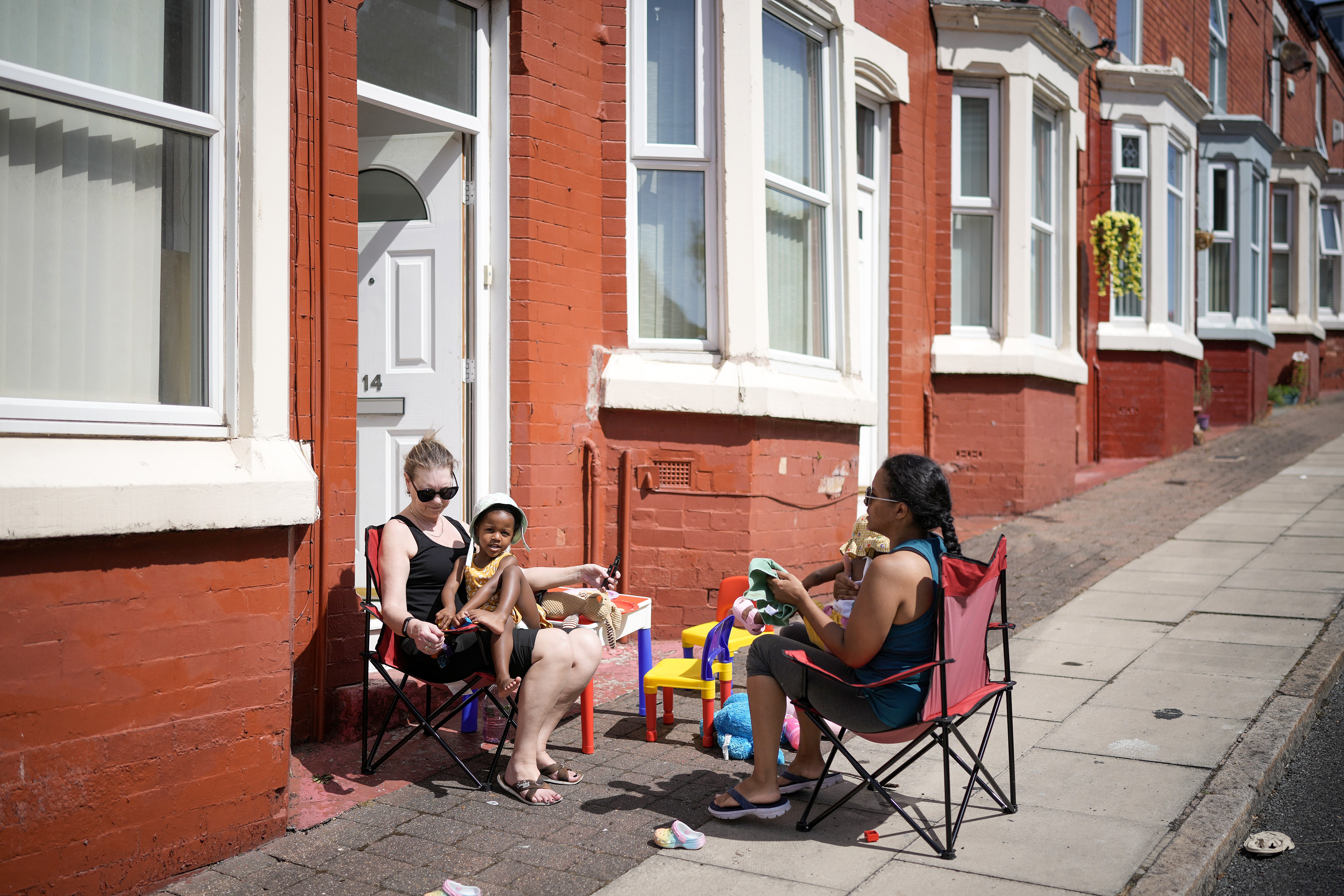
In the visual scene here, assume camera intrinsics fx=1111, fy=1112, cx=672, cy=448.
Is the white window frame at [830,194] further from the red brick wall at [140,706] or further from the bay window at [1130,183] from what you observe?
the bay window at [1130,183]

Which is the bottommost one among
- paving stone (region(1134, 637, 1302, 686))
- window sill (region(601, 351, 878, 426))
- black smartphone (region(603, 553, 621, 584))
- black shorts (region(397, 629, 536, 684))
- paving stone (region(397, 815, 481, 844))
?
paving stone (region(397, 815, 481, 844))

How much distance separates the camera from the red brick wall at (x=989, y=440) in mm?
9656

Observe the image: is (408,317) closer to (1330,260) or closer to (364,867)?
(364,867)

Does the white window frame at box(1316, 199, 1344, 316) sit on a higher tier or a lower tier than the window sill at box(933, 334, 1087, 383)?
higher

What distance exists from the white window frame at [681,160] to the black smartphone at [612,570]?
1.24 m

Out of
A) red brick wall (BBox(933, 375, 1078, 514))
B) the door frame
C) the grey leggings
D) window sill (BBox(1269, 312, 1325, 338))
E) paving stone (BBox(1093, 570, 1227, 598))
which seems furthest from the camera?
window sill (BBox(1269, 312, 1325, 338))

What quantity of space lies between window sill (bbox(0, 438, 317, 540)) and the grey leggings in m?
1.65

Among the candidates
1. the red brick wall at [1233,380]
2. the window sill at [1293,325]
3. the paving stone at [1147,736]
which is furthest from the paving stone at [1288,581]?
the window sill at [1293,325]

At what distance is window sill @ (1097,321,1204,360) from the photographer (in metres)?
12.7


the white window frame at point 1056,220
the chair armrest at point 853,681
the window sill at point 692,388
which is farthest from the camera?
the white window frame at point 1056,220

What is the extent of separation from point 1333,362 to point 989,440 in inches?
618

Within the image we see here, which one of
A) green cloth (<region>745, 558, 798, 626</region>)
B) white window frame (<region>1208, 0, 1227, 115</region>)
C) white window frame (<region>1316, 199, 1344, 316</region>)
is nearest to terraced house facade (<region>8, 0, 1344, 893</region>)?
green cloth (<region>745, 558, 798, 626</region>)

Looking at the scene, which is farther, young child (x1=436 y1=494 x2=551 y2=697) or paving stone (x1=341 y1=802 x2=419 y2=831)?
young child (x1=436 y1=494 x2=551 y2=697)

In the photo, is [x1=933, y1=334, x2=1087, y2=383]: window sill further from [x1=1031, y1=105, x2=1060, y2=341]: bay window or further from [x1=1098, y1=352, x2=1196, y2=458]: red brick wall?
[x1=1098, y1=352, x2=1196, y2=458]: red brick wall
